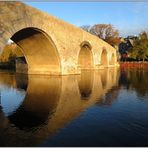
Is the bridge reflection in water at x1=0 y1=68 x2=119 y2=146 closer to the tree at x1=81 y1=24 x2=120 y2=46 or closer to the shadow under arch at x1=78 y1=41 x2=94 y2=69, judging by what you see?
the shadow under arch at x1=78 y1=41 x2=94 y2=69

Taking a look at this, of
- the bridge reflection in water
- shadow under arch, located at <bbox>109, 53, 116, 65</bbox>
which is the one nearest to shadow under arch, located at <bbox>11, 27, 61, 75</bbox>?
the bridge reflection in water

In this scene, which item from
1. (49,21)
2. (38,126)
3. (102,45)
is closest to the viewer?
(38,126)

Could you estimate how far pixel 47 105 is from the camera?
Answer: 15109 mm

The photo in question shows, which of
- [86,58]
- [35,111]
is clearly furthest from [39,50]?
[86,58]

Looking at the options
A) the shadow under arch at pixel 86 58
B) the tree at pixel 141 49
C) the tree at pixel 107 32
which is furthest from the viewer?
the tree at pixel 107 32

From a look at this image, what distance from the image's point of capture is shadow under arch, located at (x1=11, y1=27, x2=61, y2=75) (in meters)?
28.0

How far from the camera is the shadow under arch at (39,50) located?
28.0 m

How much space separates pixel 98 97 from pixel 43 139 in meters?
9.53

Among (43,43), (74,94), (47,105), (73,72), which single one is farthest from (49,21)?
(47,105)

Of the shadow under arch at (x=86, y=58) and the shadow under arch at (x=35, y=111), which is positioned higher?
the shadow under arch at (x=86, y=58)

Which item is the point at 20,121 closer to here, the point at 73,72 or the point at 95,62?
the point at 73,72

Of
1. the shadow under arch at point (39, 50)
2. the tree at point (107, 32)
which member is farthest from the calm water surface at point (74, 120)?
the tree at point (107, 32)

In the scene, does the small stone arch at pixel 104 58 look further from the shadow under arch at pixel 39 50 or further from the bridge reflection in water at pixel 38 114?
the bridge reflection in water at pixel 38 114

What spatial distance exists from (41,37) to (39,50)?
3.10 m
